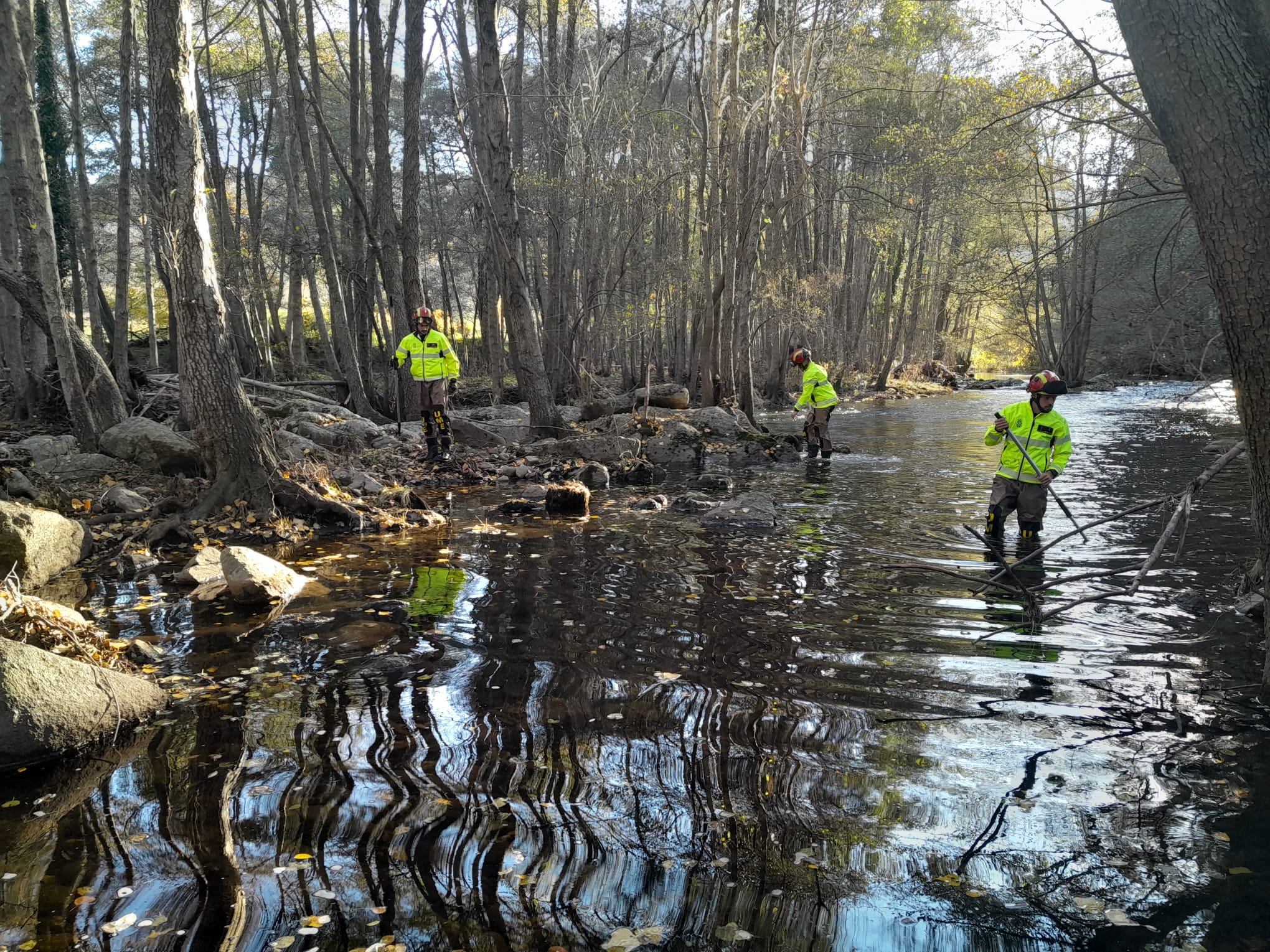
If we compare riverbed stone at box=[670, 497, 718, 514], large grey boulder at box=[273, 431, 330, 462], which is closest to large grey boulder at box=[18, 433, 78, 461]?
large grey boulder at box=[273, 431, 330, 462]

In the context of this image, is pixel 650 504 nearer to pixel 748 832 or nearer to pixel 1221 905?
pixel 748 832

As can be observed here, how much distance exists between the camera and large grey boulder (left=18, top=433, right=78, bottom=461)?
11.8 meters

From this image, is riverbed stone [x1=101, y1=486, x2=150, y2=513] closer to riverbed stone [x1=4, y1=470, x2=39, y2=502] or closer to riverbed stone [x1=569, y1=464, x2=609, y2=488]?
riverbed stone [x1=4, y1=470, x2=39, y2=502]

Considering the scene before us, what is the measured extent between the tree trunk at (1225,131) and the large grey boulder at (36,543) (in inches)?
316

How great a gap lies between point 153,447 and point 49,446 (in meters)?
2.42

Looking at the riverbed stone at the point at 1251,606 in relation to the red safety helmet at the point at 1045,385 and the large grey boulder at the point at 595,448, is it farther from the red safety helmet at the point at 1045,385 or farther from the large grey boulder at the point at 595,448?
the large grey boulder at the point at 595,448

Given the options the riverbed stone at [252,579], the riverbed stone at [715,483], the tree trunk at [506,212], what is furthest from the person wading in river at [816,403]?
the riverbed stone at [252,579]

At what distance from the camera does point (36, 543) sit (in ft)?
23.4

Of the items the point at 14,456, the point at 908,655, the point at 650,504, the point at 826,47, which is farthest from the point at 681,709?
the point at 826,47

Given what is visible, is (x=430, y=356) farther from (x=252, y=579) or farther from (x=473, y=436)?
(x=252, y=579)

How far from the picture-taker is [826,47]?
2028 centimetres

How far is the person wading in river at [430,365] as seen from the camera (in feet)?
41.7

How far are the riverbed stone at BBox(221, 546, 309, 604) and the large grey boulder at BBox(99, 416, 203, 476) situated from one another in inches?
173

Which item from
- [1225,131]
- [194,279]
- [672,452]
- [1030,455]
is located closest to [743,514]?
[1030,455]
